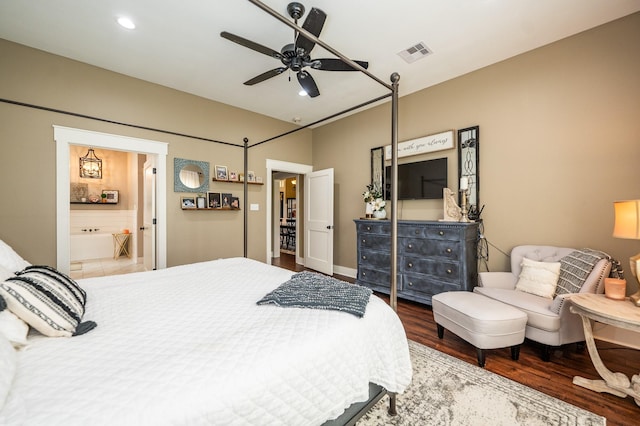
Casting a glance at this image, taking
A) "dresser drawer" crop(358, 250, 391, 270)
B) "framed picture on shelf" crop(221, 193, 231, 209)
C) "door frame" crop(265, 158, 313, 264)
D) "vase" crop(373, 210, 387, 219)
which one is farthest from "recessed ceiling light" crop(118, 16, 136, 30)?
"dresser drawer" crop(358, 250, 391, 270)

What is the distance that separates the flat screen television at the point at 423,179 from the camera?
3.56m

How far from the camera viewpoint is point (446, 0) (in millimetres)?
2172

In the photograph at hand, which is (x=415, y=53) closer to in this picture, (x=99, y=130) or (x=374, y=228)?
(x=374, y=228)

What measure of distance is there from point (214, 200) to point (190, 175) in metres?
0.50

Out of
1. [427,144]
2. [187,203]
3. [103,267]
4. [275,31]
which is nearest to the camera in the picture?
[275,31]

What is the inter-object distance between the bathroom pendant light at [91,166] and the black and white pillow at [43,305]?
21.4 ft

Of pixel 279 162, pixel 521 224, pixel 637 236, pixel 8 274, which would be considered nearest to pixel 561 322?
pixel 637 236

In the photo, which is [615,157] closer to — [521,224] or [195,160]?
[521,224]

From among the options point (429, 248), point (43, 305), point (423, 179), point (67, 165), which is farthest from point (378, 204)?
point (67, 165)

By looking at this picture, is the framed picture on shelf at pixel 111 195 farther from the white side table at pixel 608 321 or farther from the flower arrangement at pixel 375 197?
the white side table at pixel 608 321

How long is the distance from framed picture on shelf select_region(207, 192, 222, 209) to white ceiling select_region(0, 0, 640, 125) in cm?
159

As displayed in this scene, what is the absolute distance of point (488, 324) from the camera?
6.57ft

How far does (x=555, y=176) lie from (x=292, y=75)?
124 inches

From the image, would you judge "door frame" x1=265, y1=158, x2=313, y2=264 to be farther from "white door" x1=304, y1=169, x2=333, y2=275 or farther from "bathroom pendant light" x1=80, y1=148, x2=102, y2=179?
"bathroom pendant light" x1=80, y1=148, x2=102, y2=179
